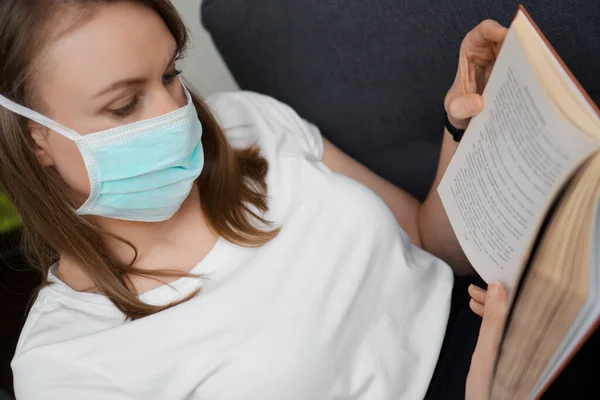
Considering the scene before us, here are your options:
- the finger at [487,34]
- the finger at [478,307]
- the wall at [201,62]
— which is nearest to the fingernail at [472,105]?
the finger at [487,34]

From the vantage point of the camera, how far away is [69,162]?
2.58 feet

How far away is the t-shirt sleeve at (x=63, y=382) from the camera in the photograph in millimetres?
800

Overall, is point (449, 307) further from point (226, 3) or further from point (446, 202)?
point (226, 3)

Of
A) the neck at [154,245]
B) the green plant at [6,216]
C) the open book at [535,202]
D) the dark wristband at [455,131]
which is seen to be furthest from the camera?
the green plant at [6,216]

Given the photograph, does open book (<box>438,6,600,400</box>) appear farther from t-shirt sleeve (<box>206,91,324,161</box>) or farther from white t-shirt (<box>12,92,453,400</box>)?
t-shirt sleeve (<box>206,91,324,161</box>)

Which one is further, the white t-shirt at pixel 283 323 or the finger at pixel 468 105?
the white t-shirt at pixel 283 323

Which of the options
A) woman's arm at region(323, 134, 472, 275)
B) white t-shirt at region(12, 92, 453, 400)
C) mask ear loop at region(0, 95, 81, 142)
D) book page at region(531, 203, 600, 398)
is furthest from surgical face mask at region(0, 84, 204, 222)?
book page at region(531, 203, 600, 398)

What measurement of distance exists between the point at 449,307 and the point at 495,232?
0.42 m

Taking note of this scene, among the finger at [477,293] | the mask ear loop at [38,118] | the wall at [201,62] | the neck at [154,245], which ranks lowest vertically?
the neck at [154,245]

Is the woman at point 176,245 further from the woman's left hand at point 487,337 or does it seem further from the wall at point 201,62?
the wall at point 201,62

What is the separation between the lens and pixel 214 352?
82cm

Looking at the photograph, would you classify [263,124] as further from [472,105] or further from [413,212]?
[472,105]

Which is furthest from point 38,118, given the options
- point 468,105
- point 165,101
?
point 468,105

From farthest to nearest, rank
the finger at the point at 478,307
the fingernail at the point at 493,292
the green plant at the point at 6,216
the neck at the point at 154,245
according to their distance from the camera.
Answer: the green plant at the point at 6,216, the neck at the point at 154,245, the finger at the point at 478,307, the fingernail at the point at 493,292
